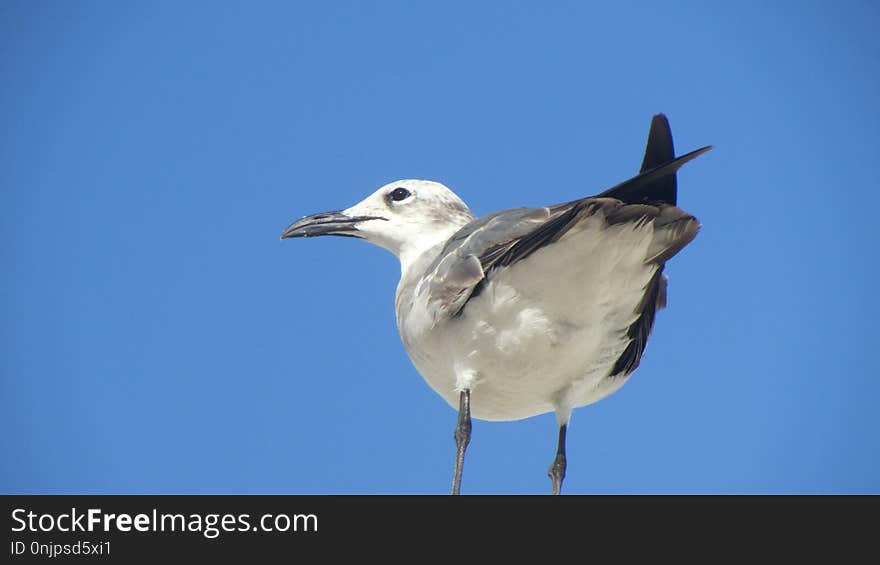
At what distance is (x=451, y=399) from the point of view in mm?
8820

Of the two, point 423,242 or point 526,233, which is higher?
point 423,242

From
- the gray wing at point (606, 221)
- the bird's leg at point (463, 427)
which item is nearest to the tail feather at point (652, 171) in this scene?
the gray wing at point (606, 221)

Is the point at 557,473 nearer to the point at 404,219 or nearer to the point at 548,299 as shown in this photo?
the point at 548,299

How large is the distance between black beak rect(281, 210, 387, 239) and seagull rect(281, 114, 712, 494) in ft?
2.58

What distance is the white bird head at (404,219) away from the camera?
31.6 ft

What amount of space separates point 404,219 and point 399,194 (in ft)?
0.69

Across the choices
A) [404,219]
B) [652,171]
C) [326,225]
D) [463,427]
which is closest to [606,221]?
[652,171]

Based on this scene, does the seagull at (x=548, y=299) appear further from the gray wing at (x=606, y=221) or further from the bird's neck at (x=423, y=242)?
the bird's neck at (x=423, y=242)

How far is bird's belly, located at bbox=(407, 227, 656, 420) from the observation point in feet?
26.1

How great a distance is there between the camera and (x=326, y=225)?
9984 mm

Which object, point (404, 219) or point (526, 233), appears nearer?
point (526, 233)

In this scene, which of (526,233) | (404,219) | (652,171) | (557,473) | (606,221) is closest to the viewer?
(652,171)

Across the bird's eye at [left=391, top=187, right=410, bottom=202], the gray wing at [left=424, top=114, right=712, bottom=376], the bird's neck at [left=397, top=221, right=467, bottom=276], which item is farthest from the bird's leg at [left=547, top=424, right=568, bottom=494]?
the bird's eye at [left=391, top=187, right=410, bottom=202]

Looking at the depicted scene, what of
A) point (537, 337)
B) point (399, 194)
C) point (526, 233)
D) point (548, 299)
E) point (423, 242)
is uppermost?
point (399, 194)
